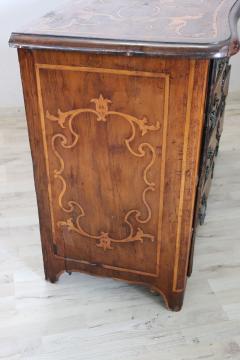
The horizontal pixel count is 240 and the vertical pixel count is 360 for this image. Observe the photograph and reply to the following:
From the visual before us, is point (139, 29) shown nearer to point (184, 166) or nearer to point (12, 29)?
point (184, 166)

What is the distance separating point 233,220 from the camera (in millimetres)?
1876

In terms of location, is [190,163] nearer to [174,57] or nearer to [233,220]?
[174,57]

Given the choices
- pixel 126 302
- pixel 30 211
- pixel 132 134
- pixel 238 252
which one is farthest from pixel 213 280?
pixel 30 211

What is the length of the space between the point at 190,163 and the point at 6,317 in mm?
810

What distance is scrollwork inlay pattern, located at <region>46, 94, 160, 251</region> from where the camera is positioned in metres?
1.12

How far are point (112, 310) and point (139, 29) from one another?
35.9 inches

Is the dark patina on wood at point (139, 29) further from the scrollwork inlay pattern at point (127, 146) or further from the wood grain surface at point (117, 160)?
the scrollwork inlay pattern at point (127, 146)

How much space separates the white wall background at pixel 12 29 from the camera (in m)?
2.63

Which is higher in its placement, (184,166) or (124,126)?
(124,126)

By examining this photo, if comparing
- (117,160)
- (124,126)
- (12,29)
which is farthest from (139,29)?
(12,29)

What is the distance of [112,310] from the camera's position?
145 cm

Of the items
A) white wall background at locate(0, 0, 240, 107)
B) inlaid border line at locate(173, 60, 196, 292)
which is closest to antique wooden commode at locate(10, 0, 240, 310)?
→ inlaid border line at locate(173, 60, 196, 292)

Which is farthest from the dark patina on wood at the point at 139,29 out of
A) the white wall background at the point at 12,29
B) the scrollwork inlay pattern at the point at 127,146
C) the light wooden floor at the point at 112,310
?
the white wall background at the point at 12,29

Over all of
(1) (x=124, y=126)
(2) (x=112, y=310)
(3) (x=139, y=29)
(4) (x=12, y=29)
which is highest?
(3) (x=139, y=29)
